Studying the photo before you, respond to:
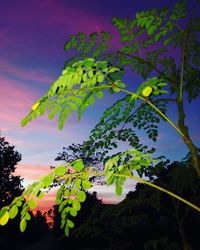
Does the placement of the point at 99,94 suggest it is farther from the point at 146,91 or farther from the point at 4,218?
the point at 4,218

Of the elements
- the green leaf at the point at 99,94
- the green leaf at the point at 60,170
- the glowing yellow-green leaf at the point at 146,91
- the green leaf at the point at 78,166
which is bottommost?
the green leaf at the point at 60,170

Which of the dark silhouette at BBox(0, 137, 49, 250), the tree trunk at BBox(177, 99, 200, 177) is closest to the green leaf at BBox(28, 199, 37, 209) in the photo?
the tree trunk at BBox(177, 99, 200, 177)

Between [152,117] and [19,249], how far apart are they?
43.7m

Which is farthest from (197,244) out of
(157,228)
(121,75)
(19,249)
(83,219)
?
(19,249)

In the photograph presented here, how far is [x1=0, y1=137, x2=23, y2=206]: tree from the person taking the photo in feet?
121

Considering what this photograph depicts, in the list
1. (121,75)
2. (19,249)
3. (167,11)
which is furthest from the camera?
(19,249)

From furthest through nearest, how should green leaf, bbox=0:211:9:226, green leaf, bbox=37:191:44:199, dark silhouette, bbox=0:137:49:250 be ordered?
dark silhouette, bbox=0:137:49:250, green leaf, bbox=37:191:44:199, green leaf, bbox=0:211:9:226

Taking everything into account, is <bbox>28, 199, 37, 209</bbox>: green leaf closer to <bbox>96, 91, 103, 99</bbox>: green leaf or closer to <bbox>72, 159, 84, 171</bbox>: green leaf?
<bbox>72, 159, 84, 171</bbox>: green leaf

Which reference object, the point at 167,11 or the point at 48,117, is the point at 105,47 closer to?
the point at 167,11

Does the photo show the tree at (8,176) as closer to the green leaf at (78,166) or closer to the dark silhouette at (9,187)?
the dark silhouette at (9,187)

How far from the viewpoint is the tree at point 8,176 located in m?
37.0

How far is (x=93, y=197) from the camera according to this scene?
1307 inches

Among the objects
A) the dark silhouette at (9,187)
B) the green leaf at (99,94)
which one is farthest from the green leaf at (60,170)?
the dark silhouette at (9,187)

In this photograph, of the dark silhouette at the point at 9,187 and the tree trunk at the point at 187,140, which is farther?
the dark silhouette at the point at 9,187
